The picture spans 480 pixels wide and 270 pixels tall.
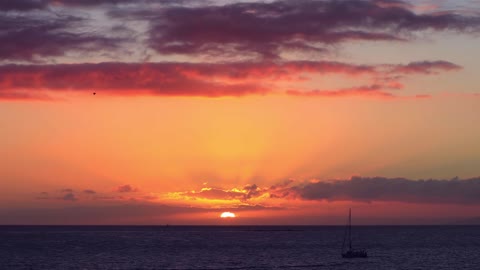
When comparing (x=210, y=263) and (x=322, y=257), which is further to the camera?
(x=322, y=257)

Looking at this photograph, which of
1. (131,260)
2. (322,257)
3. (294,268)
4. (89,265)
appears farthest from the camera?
(322,257)

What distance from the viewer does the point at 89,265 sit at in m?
126

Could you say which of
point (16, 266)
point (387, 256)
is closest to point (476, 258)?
point (387, 256)

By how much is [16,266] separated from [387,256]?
7500 centimetres

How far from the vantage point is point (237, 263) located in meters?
129

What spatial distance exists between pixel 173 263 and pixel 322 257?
1356 inches

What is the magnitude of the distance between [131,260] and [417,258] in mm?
56825

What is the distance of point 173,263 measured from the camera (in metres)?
130

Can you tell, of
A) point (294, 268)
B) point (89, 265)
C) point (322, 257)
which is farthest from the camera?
point (322, 257)

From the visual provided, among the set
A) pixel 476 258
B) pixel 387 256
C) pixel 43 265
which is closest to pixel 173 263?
pixel 43 265

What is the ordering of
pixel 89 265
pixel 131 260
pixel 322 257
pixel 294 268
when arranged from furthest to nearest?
1. pixel 322 257
2. pixel 131 260
3. pixel 89 265
4. pixel 294 268

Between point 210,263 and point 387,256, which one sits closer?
point 210,263

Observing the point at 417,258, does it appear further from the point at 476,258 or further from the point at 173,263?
the point at 173,263

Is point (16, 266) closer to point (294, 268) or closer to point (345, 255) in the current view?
point (294, 268)
